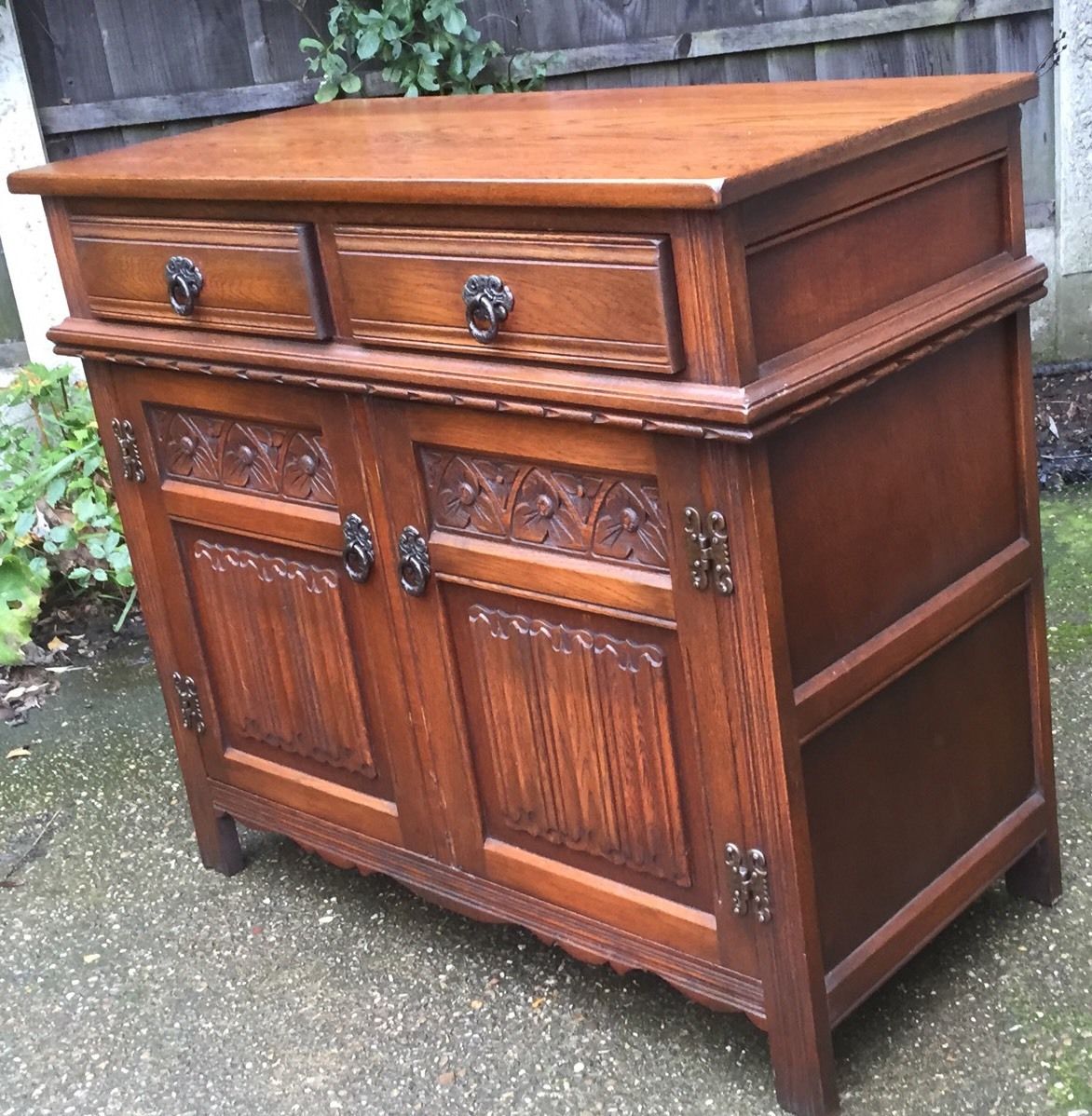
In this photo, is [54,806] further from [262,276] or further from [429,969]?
[262,276]

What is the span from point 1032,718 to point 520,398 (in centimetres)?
90

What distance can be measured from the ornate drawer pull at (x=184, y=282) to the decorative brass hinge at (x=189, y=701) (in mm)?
666

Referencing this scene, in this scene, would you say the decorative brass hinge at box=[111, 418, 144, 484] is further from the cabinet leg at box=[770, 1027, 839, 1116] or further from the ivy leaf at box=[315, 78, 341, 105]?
the ivy leaf at box=[315, 78, 341, 105]

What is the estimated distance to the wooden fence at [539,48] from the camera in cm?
374

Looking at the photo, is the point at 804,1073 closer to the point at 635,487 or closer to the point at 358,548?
the point at 635,487

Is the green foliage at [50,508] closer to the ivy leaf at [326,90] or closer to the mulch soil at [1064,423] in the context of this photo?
the ivy leaf at [326,90]

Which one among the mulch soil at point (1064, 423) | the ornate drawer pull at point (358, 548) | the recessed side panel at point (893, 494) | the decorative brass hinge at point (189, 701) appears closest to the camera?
the recessed side panel at point (893, 494)

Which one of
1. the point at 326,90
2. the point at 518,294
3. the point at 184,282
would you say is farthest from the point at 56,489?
the point at 518,294

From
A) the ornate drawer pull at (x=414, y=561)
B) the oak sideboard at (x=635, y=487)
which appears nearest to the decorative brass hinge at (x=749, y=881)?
the oak sideboard at (x=635, y=487)

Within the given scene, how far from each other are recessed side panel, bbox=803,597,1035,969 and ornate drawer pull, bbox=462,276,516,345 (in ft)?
1.97

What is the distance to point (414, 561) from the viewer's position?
199 centimetres

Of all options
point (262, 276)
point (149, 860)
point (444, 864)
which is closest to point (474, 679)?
point (444, 864)

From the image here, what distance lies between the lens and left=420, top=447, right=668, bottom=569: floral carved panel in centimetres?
172

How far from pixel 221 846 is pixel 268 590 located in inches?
22.5
